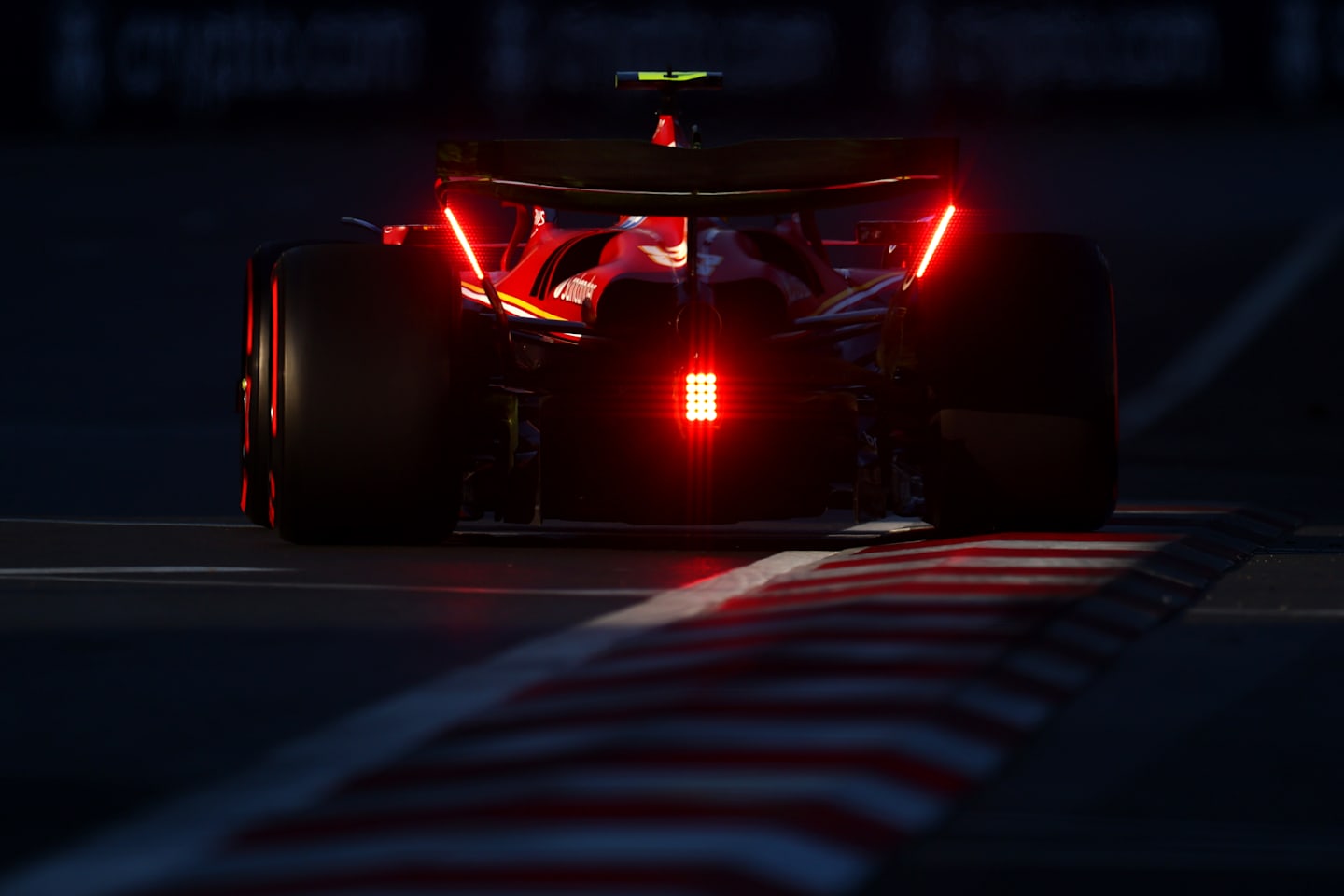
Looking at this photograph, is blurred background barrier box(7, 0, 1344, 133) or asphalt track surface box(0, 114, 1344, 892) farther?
blurred background barrier box(7, 0, 1344, 133)

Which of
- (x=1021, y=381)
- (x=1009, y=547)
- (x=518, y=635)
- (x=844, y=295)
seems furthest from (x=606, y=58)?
(x=518, y=635)

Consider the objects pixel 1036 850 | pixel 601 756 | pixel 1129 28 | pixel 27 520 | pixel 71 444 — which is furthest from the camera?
pixel 1129 28

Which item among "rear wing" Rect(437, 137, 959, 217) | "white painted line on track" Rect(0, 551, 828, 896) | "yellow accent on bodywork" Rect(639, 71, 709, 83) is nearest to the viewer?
"white painted line on track" Rect(0, 551, 828, 896)

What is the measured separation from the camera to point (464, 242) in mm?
8945

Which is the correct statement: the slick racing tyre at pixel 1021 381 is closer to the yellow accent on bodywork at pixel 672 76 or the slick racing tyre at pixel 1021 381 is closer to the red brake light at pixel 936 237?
the red brake light at pixel 936 237

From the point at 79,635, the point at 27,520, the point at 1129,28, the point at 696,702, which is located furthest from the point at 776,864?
the point at 1129,28

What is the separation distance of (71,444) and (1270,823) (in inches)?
476

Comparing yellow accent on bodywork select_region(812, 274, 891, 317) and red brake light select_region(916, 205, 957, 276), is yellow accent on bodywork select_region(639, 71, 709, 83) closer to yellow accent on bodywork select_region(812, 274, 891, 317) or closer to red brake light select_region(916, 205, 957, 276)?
yellow accent on bodywork select_region(812, 274, 891, 317)

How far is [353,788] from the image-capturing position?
4.15 meters

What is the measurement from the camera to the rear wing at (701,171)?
8883 mm

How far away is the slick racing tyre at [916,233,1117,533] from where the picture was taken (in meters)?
8.75

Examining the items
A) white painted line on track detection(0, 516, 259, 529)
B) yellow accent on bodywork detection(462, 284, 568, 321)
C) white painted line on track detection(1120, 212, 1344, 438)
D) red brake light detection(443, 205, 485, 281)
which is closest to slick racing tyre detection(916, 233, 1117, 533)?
yellow accent on bodywork detection(462, 284, 568, 321)

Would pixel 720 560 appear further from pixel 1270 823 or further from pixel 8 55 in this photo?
pixel 8 55

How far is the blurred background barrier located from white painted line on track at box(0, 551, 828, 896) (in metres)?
36.3
